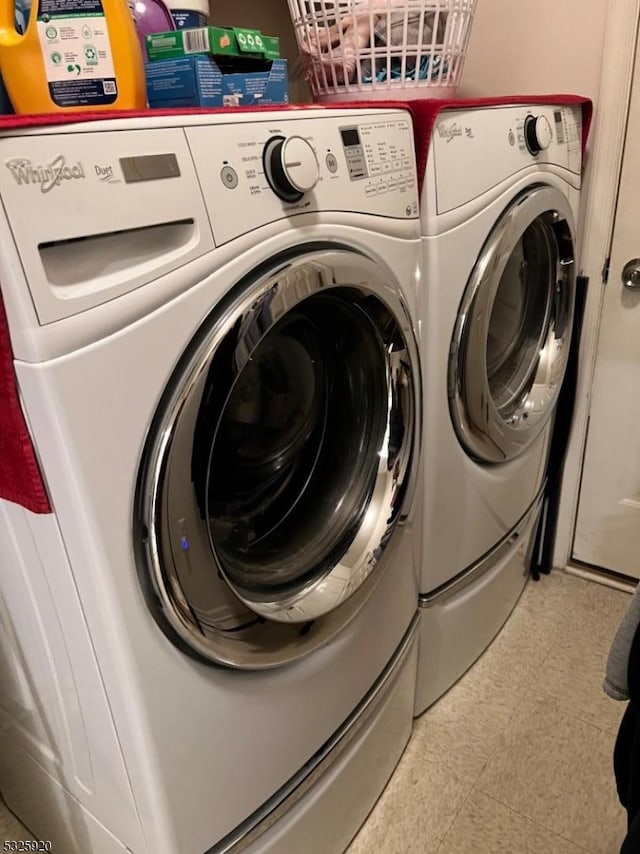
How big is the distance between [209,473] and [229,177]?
0.98 ft

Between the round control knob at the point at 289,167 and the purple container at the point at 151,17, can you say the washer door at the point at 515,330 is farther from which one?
the purple container at the point at 151,17

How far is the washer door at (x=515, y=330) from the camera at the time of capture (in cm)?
115

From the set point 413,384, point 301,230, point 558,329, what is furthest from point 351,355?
point 558,329

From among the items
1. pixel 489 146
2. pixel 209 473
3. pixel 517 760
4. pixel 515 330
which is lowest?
pixel 517 760

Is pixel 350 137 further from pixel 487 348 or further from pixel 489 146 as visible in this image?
pixel 487 348

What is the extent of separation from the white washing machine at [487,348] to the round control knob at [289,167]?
1.07 feet

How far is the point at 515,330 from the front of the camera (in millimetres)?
1507

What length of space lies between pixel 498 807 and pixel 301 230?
1.09 metres

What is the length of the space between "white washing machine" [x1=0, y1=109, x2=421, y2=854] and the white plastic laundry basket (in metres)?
0.24

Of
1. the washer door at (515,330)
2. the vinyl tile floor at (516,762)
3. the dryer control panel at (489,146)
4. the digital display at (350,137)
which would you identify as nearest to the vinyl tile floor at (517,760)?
the vinyl tile floor at (516,762)

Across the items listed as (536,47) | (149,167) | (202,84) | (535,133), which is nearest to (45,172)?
(149,167)

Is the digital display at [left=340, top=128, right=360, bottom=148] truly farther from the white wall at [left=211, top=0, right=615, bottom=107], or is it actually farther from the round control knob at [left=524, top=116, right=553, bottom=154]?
the white wall at [left=211, top=0, right=615, bottom=107]

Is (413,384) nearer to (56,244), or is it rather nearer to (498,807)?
(56,244)

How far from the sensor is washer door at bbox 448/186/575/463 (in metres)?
1.15
